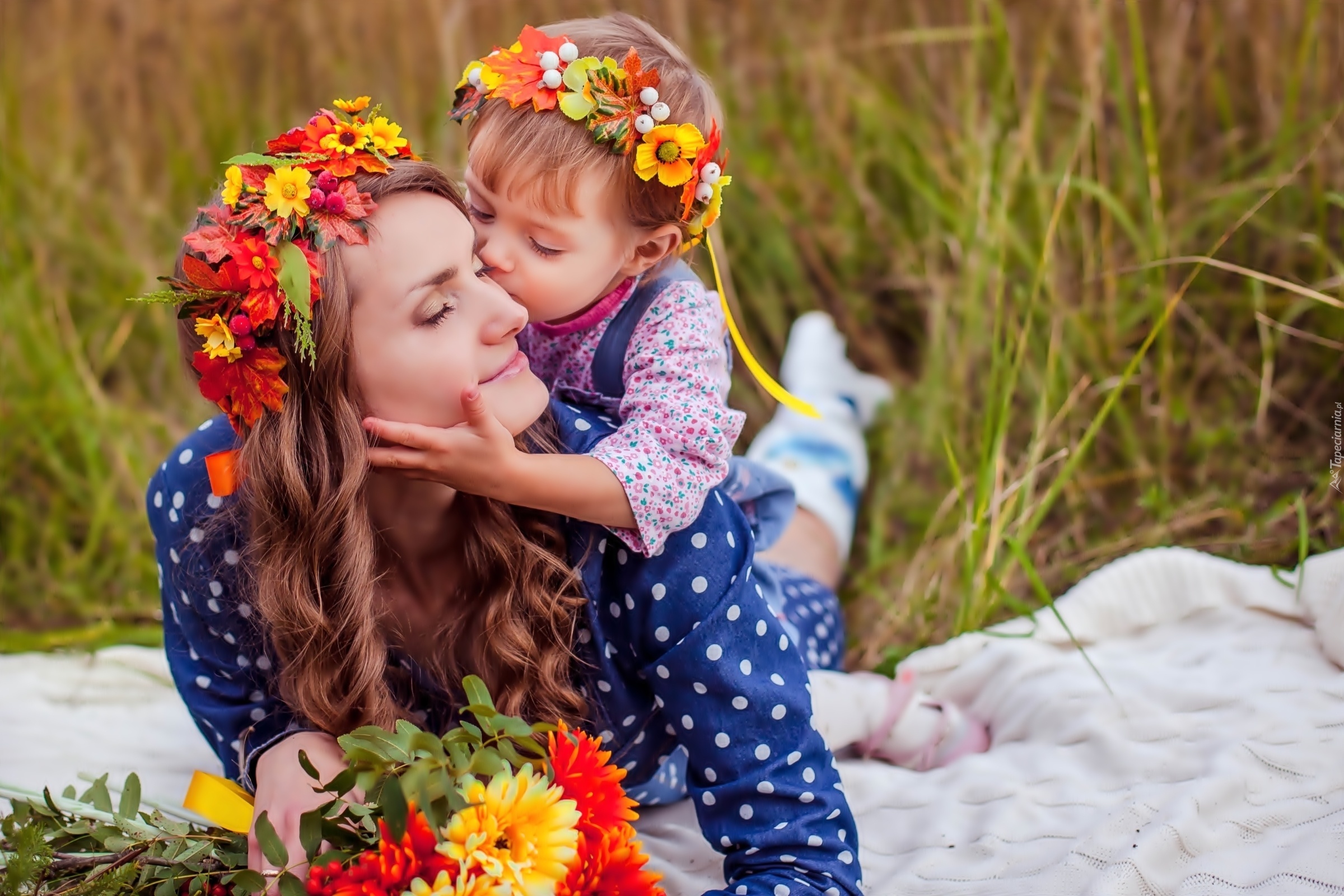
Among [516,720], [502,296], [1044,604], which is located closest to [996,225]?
[1044,604]

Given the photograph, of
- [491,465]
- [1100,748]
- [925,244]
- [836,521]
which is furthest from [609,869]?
[925,244]

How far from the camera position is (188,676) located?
1.80 m

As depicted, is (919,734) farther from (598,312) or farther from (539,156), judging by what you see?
(539,156)

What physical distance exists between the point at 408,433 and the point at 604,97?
1.69ft

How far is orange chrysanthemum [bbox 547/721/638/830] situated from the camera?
1340 mm

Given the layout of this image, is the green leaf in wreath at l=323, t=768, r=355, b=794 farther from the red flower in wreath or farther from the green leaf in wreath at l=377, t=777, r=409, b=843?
the red flower in wreath

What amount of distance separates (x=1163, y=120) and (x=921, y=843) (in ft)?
6.55

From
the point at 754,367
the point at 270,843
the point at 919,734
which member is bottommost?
the point at 919,734

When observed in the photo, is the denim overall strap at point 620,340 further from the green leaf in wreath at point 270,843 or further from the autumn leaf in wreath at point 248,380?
the green leaf in wreath at point 270,843

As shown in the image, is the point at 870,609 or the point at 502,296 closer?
the point at 502,296

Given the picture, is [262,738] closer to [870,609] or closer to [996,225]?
[870,609]

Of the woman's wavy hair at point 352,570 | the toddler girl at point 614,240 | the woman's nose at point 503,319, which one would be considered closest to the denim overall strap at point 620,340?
the toddler girl at point 614,240

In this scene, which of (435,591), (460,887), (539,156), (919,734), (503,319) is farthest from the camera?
(919,734)

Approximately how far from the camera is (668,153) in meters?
1.59
